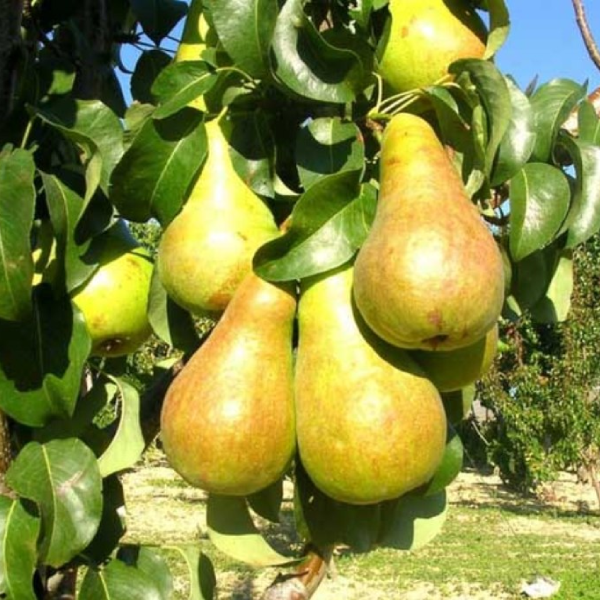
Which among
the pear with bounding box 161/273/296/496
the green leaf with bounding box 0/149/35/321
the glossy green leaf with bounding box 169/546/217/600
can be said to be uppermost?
the green leaf with bounding box 0/149/35/321

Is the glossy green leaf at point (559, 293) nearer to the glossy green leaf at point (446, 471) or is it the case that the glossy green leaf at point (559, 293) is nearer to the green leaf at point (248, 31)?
the glossy green leaf at point (446, 471)

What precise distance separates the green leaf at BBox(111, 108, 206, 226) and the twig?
2.13 feet

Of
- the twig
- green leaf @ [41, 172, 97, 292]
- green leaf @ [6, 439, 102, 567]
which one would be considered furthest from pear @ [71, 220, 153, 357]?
the twig

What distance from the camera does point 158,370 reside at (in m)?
1.62

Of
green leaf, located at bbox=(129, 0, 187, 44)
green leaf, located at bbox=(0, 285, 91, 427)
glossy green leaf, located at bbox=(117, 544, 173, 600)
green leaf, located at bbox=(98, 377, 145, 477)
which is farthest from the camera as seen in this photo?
green leaf, located at bbox=(129, 0, 187, 44)

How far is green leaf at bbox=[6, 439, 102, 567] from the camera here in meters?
1.11

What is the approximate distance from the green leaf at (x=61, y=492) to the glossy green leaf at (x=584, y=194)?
635 mm

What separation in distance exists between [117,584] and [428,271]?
2.11ft

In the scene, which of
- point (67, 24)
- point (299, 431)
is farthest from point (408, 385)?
point (67, 24)

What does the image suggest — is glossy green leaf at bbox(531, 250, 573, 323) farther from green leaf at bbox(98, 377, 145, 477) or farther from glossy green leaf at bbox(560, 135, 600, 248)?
green leaf at bbox(98, 377, 145, 477)

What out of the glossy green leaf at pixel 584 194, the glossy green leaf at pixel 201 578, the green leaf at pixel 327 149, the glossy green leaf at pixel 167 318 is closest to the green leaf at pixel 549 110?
the glossy green leaf at pixel 584 194

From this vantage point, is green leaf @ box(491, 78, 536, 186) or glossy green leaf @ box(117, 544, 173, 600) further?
glossy green leaf @ box(117, 544, 173, 600)

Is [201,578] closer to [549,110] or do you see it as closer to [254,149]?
[254,149]

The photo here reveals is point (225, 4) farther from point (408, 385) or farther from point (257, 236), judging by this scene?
point (408, 385)
